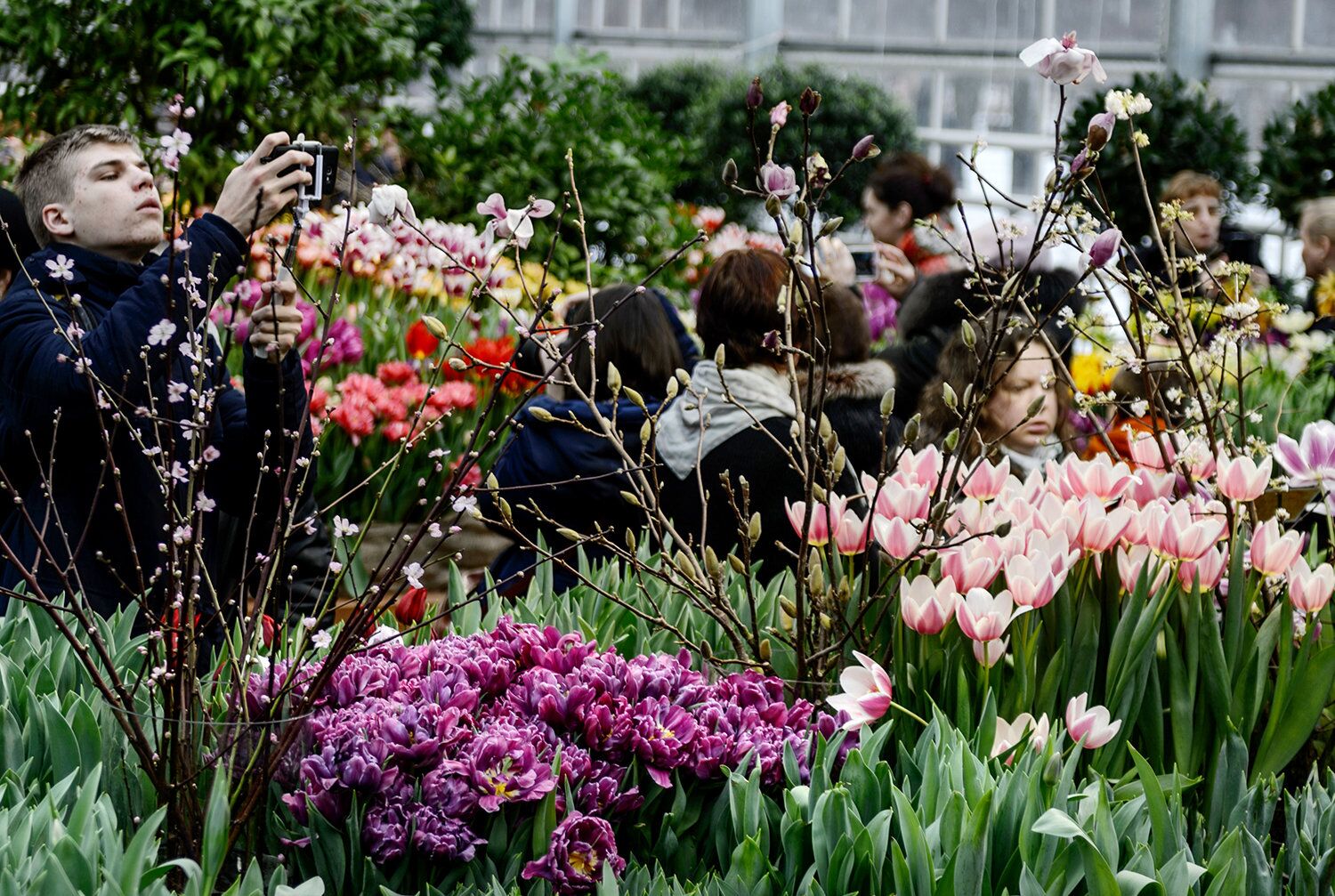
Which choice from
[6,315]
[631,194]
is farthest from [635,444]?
[631,194]

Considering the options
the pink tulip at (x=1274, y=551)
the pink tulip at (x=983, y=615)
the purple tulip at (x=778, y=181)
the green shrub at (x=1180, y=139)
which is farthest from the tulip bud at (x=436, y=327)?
the green shrub at (x=1180, y=139)

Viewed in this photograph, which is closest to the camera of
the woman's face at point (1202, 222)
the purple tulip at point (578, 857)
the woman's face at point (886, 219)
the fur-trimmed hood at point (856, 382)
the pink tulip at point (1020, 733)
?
the purple tulip at point (578, 857)

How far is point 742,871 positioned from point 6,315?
1.76 m

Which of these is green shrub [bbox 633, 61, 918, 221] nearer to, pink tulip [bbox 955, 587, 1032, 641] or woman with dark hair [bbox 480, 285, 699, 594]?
woman with dark hair [bbox 480, 285, 699, 594]

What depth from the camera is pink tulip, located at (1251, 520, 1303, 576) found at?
1.83 m

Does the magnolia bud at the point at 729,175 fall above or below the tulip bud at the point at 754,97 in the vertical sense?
below

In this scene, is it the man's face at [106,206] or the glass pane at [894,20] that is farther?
the glass pane at [894,20]

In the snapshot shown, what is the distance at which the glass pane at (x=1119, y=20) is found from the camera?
16.9 metres

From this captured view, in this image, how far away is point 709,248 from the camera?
28.1 ft

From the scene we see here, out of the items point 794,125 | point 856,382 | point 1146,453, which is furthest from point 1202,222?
point 794,125

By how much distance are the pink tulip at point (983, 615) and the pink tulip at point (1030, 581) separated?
18mm

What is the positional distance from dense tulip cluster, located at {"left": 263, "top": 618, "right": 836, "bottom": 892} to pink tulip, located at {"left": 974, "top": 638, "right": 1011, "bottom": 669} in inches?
7.3

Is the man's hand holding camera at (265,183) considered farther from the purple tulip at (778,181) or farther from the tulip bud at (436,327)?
the purple tulip at (778,181)

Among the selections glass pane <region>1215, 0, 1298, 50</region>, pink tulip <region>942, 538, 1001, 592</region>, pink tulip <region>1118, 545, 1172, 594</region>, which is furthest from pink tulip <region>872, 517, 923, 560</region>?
glass pane <region>1215, 0, 1298, 50</region>
